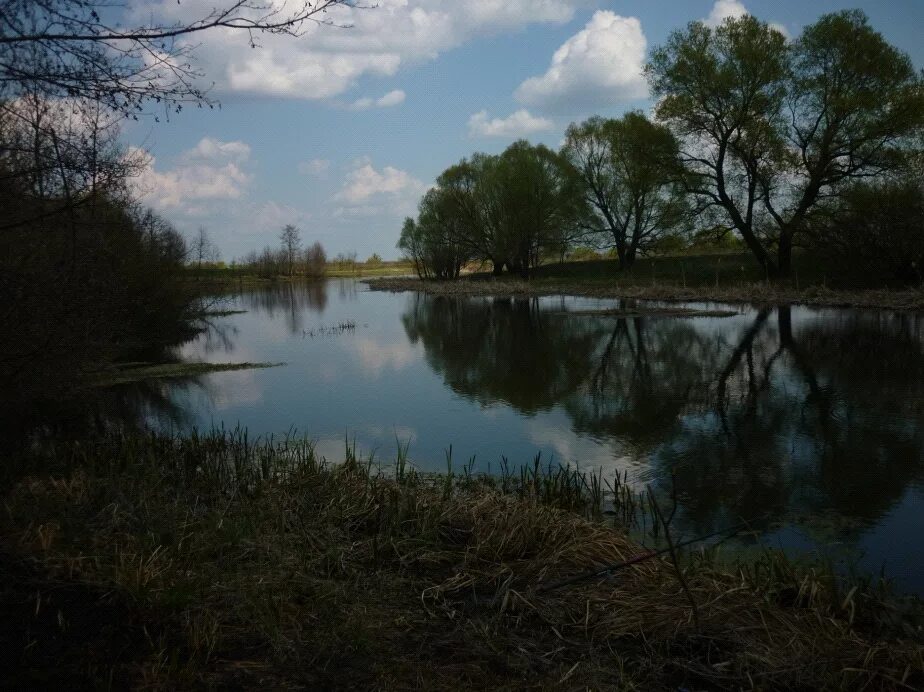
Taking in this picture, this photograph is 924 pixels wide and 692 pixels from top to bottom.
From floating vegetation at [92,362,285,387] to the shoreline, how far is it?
19084mm

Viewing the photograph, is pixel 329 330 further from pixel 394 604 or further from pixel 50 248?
pixel 394 604

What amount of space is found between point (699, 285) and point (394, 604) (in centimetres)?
3222

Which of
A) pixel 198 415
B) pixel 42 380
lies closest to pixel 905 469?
pixel 42 380

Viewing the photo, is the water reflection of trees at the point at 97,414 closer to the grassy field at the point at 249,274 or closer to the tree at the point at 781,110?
the grassy field at the point at 249,274

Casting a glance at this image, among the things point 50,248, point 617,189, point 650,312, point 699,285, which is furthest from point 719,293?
point 50,248

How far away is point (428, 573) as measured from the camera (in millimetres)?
4480

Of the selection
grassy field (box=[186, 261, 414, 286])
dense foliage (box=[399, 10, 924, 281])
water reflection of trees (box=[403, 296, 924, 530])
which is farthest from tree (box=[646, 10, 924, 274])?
grassy field (box=[186, 261, 414, 286])

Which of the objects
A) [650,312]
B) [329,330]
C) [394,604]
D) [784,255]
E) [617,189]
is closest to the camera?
[394,604]

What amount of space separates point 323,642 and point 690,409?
7.88 meters

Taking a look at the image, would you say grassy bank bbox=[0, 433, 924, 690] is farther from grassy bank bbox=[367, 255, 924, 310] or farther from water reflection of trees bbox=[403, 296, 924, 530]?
grassy bank bbox=[367, 255, 924, 310]

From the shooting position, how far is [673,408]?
10.4 m

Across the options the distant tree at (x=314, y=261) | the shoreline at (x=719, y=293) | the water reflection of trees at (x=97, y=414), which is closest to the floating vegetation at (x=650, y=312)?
the shoreline at (x=719, y=293)

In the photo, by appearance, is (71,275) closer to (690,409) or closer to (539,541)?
(539,541)

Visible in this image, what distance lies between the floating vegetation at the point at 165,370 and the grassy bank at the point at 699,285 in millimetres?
19425
